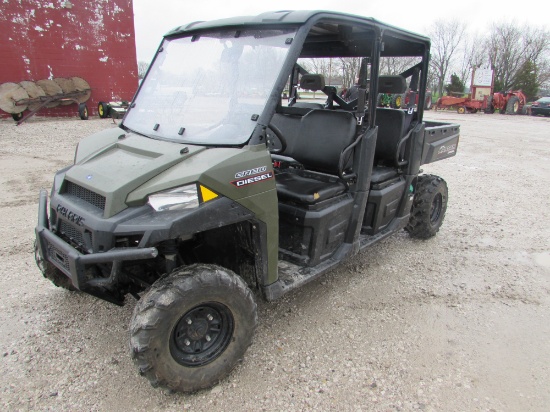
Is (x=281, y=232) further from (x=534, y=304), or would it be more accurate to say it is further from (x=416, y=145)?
(x=534, y=304)

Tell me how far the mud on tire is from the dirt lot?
19 cm

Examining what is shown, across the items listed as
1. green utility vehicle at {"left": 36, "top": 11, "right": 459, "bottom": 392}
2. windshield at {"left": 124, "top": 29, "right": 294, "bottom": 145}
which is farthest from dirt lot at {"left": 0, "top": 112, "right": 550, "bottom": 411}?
windshield at {"left": 124, "top": 29, "right": 294, "bottom": 145}

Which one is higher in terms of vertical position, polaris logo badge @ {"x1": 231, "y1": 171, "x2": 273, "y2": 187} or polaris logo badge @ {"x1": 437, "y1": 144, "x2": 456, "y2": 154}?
polaris logo badge @ {"x1": 231, "y1": 171, "x2": 273, "y2": 187}

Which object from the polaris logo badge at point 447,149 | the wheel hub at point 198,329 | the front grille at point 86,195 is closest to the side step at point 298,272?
the wheel hub at point 198,329

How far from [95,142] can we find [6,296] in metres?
1.55

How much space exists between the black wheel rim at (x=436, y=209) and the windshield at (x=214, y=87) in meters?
3.15

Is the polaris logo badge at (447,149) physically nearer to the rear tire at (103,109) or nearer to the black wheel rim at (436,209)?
the black wheel rim at (436,209)

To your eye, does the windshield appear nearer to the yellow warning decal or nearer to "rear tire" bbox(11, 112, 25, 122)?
the yellow warning decal

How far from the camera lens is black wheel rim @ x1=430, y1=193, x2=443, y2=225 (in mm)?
5117

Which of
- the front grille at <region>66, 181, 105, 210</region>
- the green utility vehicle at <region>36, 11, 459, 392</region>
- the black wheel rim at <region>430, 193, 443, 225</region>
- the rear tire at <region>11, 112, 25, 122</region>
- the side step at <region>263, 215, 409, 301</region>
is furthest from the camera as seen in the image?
the rear tire at <region>11, 112, 25, 122</region>

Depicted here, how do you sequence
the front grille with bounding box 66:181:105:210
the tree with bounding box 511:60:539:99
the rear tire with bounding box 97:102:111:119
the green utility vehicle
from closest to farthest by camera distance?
the green utility vehicle → the front grille with bounding box 66:181:105:210 → the rear tire with bounding box 97:102:111:119 → the tree with bounding box 511:60:539:99

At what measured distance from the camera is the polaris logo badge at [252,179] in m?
2.49

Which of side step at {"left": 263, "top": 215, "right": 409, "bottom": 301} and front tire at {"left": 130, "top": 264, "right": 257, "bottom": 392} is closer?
front tire at {"left": 130, "top": 264, "right": 257, "bottom": 392}

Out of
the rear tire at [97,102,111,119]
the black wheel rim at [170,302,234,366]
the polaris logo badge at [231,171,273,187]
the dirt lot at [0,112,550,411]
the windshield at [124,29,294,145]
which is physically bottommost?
the dirt lot at [0,112,550,411]
